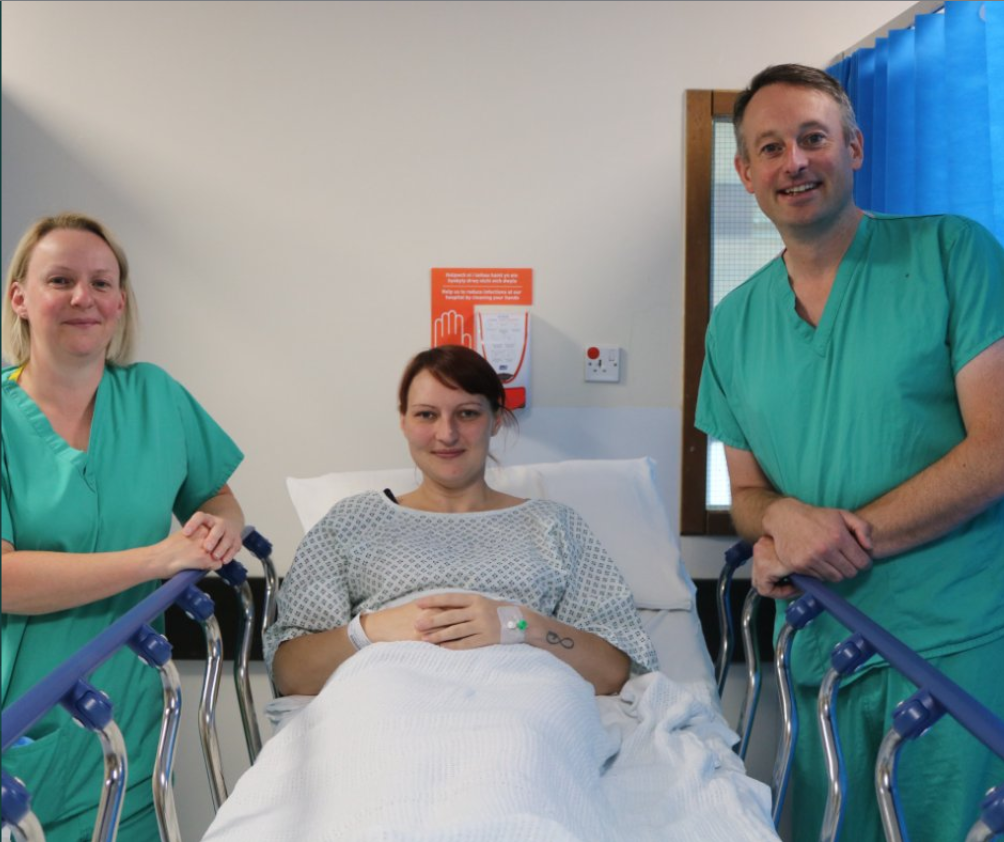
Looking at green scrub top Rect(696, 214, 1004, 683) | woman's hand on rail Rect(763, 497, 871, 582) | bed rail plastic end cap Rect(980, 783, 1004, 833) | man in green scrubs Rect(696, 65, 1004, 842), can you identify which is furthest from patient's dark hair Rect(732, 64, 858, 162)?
bed rail plastic end cap Rect(980, 783, 1004, 833)

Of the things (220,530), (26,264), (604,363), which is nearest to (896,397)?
(604,363)

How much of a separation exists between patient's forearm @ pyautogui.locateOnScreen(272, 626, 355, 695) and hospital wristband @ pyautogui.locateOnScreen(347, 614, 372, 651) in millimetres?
15

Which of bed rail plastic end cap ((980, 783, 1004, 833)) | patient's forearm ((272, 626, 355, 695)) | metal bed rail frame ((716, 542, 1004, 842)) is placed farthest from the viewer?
patient's forearm ((272, 626, 355, 695))

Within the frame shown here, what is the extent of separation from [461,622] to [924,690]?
32.0 inches

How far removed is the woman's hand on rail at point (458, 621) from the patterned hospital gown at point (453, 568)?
14 centimetres

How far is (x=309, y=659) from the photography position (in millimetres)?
1941

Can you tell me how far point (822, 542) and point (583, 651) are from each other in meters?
0.50

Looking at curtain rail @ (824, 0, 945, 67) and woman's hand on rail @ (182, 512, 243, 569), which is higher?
curtain rail @ (824, 0, 945, 67)

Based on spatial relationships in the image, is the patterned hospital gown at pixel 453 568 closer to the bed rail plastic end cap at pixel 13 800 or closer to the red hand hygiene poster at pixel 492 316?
the red hand hygiene poster at pixel 492 316

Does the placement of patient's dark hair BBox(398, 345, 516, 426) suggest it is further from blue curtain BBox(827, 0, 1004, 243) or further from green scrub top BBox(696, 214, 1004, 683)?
blue curtain BBox(827, 0, 1004, 243)

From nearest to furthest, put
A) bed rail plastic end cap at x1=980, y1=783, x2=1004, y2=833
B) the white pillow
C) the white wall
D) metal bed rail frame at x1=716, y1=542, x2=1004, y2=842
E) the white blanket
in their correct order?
1. bed rail plastic end cap at x1=980, y1=783, x2=1004, y2=833
2. metal bed rail frame at x1=716, y1=542, x2=1004, y2=842
3. the white blanket
4. the white pillow
5. the white wall

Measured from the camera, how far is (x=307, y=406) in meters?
2.81

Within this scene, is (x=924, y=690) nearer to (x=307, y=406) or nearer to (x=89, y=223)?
(x=89, y=223)

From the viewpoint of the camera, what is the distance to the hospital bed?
1.80 meters
